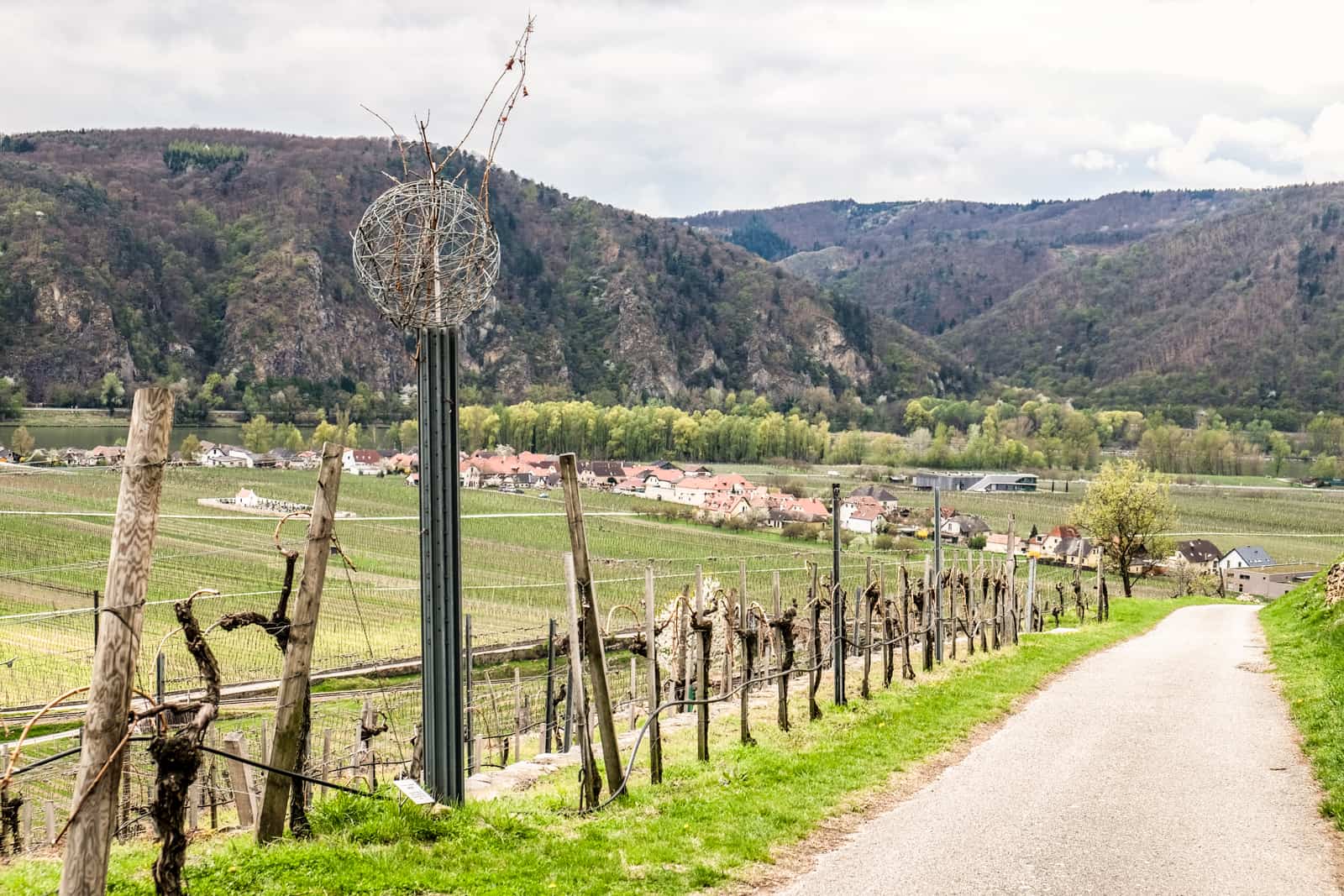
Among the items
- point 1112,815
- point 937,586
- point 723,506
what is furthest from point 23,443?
point 1112,815

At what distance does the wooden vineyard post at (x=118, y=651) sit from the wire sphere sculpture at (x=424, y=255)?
2445 mm

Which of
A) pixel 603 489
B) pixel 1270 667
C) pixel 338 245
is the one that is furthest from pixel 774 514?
pixel 338 245

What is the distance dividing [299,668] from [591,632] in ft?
7.48

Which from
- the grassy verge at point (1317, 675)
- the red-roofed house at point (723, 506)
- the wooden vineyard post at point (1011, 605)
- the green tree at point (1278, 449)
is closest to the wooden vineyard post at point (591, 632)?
the grassy verge at point (1317, 675)

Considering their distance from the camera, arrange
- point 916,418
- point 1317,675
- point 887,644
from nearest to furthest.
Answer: point 887,644, point 1317,675, point 916,418

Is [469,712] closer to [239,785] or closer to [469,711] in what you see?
[469,711]

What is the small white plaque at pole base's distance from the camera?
6.17 m

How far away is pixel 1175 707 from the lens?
1241 cm

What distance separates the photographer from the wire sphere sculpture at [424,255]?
21.6 ft

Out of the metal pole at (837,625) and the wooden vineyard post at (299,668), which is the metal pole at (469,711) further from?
the metal pole at (837,625)

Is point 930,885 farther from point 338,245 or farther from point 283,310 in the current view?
point 338,245

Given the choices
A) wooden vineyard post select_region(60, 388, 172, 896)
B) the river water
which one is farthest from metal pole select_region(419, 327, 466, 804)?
the river water

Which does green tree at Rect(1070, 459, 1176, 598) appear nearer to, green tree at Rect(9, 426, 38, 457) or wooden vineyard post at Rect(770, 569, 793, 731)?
wooden vineyard post at Rect(770, 569, 793, 731)

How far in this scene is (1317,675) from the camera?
14.0 m
